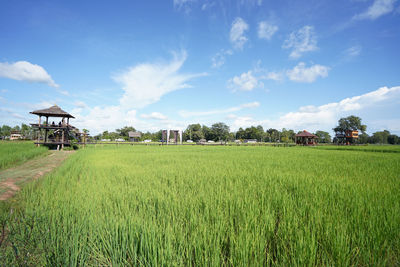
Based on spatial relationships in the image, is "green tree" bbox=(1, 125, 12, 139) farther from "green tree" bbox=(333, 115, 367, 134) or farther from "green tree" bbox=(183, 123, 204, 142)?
"green tree" bbox=(333, 115, 367, 134)

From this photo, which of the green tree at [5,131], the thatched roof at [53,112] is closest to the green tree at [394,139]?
the thatched roof at [53,112]

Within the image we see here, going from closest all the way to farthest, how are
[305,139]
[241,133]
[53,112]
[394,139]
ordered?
[53,112], [305,139], [394,139], [241,133]

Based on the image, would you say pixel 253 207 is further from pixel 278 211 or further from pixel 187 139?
pixel 187 139

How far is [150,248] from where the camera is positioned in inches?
53.4

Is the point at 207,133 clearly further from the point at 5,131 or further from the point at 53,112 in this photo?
the point at 5,131

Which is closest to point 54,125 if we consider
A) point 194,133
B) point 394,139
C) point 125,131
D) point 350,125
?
point 194,133

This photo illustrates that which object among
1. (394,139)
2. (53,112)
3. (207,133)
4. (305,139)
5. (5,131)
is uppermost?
(207,133)

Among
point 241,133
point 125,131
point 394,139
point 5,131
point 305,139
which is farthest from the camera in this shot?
point 241,133

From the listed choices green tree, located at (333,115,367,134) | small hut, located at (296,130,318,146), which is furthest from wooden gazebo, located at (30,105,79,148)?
green tree, located at (333,115,367,134)

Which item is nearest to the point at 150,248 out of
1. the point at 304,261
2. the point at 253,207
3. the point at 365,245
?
the point at 304,261

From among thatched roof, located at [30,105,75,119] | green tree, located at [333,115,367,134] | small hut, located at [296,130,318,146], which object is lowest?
small hut, located at [296,130,318,146]

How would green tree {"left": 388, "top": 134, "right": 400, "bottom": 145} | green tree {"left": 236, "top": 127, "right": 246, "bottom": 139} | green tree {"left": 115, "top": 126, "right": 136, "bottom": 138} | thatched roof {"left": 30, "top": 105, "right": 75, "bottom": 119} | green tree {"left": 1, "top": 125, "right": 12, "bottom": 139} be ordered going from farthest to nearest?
green tree {"left": 236, "top": 127, "right": 246, "bottom": 139}, green tree {"left": 115, "top": 126, "right": 136, "bottom": 138}, green tree {"left": 388, "top": 134, "right": 400, "bottom": 145}, green tree {"left": 1, "top": 125, "right": 12, "bottom": 139}, thatched roof {"left": 30, "top": 105, "right": 75, "bottom": 119}

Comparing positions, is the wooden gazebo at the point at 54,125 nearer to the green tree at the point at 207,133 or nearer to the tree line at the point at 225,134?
the tree line at the point at 225,134

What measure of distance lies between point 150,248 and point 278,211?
189cm
